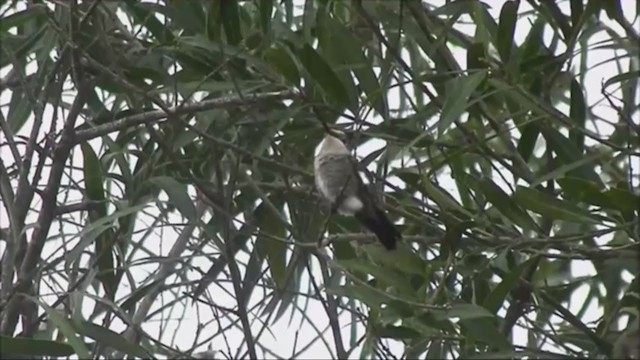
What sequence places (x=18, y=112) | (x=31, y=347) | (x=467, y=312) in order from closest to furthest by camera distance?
(x=467, y=312), (x=31, y=347), (x=18, y=112)

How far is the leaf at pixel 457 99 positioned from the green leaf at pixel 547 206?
0.10 metres

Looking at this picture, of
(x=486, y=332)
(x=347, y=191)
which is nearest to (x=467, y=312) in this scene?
(x=486, y=332)

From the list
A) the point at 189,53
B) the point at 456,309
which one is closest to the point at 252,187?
the point at 189,53

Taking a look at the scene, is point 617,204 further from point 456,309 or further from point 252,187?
point 252,187

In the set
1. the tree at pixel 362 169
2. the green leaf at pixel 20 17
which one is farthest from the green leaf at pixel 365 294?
the green leaf at pixel 20 17

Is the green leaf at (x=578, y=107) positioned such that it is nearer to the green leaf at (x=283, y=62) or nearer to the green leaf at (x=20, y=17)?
the green leaf at (x=283, y=62)

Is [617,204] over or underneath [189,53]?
underneath

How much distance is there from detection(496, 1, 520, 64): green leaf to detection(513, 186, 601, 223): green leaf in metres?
0.17

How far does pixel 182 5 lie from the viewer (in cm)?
162

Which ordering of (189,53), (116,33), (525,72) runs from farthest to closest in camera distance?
(116,33) < (189,53) < (525,72)

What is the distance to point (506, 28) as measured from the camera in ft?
4.76

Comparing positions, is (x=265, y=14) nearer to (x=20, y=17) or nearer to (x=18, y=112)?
(x=20, y=17)

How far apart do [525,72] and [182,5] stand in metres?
0.43

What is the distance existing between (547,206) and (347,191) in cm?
21
